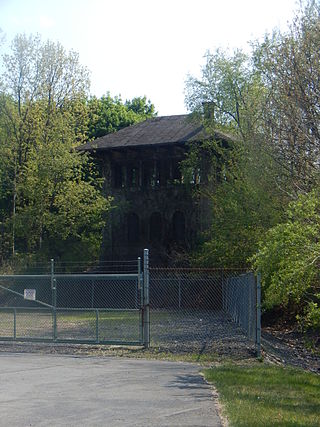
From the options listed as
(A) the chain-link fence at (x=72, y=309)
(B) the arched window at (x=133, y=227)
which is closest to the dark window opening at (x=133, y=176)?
(B) the arched window at (x=133, y=227)

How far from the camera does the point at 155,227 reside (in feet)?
138

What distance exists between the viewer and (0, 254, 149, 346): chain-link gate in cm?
1903

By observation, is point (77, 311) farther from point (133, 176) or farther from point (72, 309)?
point (133, 176)

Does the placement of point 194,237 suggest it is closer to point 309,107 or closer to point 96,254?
point 96,254

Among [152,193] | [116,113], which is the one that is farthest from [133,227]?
[116,113]

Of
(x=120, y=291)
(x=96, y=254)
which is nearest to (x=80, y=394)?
(x=120, y=291)

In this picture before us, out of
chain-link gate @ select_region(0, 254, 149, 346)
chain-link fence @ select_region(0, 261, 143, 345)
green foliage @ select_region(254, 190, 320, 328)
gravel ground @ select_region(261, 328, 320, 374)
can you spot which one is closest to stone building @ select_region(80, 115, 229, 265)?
chain-link fence @ select_region(0, 261, 143, 345)

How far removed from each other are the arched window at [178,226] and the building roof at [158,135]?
452cm

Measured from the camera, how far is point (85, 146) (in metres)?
44.6

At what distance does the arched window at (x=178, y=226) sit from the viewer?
41219 millimetres

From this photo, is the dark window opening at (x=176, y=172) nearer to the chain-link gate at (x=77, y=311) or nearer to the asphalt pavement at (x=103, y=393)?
the chain-link gate at (x=77, y=311)

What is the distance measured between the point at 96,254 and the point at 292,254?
105 feet

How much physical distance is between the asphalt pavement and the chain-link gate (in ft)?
8.22

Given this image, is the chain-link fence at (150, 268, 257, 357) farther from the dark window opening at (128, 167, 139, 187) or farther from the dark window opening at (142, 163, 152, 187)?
the dark window opening at (128, 167, 139, 187)
